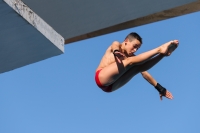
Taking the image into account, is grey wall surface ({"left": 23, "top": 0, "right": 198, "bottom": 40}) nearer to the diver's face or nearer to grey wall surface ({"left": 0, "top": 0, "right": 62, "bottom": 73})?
grey wall surface ({"left": 0, "top": 0, "right": 62, "bottom": 73})

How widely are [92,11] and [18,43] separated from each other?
133 centimetres

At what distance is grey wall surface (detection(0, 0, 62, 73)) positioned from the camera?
312 inches

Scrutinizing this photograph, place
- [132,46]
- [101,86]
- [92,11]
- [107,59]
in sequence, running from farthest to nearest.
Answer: [92,11] → [101,86] → [107,59] → [132,46]

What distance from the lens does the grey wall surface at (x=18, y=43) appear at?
7.92 m

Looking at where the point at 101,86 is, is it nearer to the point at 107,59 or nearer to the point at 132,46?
the point at 107,59

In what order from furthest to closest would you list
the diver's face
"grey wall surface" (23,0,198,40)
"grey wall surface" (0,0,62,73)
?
"grey wall surface" (23,0,198,40) < "grey wall surface" (0,0,62,73) < the diver's face

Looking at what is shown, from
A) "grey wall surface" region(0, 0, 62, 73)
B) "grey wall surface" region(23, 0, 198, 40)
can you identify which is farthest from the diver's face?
"grey wall surface" region(0, 0, 62, 73)

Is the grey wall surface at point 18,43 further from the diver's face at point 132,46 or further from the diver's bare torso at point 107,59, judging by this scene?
the diver's face at point 132,46

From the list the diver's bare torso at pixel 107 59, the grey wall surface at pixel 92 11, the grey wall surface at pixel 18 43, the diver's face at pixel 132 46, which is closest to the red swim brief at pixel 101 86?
the diver's bare torso at pixel 107 59

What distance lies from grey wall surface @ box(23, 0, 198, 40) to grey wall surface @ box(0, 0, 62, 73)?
1.21 feet

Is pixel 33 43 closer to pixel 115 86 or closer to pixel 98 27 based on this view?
pixel 98 27

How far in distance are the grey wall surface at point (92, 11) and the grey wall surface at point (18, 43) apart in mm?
367

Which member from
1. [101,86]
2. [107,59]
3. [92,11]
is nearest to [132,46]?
[107,59]

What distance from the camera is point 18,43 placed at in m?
8.52
